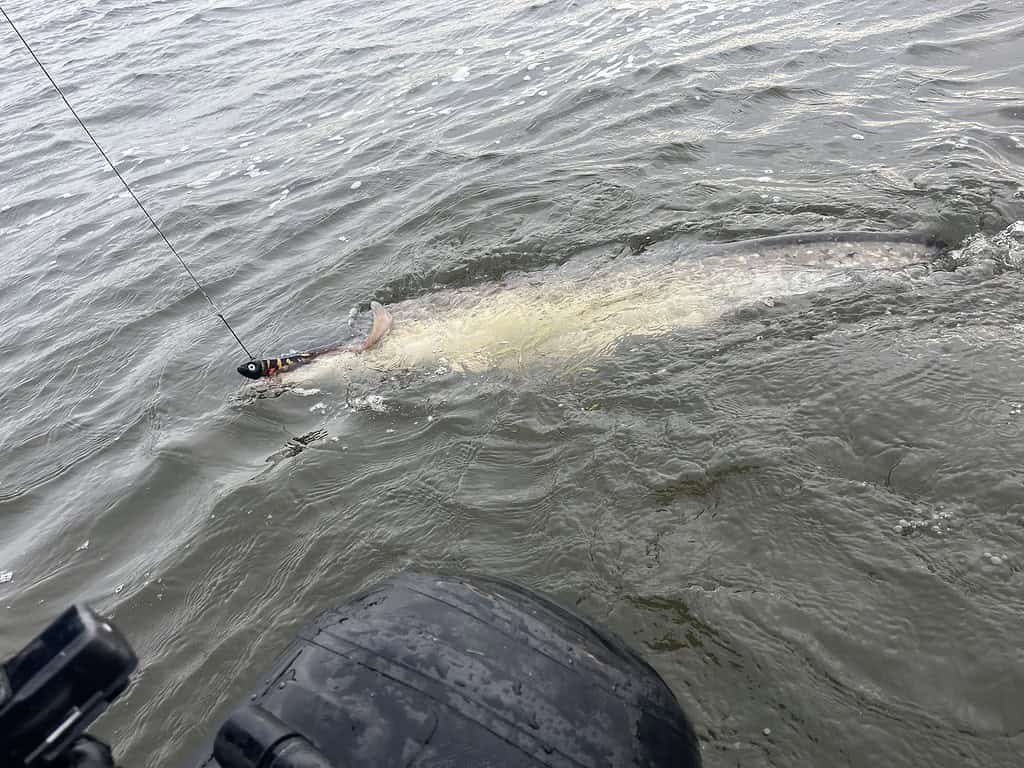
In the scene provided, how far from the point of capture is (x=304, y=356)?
212 inches

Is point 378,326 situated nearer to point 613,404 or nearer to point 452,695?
point 613,404

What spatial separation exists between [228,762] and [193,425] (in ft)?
13.9

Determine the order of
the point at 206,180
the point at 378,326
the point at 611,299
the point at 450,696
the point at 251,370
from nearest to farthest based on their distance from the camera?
the point at 450,696
the point at 251,370
the point at 611,299
the point at 378,326
the point at 206,180

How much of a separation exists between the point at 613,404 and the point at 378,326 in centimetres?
223

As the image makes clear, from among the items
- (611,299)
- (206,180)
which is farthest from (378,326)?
(206,180)

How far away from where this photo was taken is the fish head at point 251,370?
4.99 metres

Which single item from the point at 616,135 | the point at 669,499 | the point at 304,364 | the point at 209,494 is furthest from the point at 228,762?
the point at 616,135

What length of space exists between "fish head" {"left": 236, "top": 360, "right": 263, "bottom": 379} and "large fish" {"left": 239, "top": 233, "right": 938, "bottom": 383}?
0.07 ft

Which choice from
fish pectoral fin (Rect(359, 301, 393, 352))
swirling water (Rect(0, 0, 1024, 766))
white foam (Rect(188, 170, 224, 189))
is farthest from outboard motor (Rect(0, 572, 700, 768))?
white foam (Rect(188, 170, 224, 189))

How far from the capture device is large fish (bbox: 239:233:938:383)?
195 inches

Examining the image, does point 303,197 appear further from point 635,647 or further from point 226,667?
point 635,647

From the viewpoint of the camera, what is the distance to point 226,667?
10.5 feet

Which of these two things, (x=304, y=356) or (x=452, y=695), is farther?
(x=304, y=356)

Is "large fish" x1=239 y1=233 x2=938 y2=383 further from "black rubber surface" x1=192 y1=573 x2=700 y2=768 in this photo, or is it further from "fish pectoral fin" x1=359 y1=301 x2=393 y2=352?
"black rubber surface" x1=192 y1=573 x2=700 y2=768
